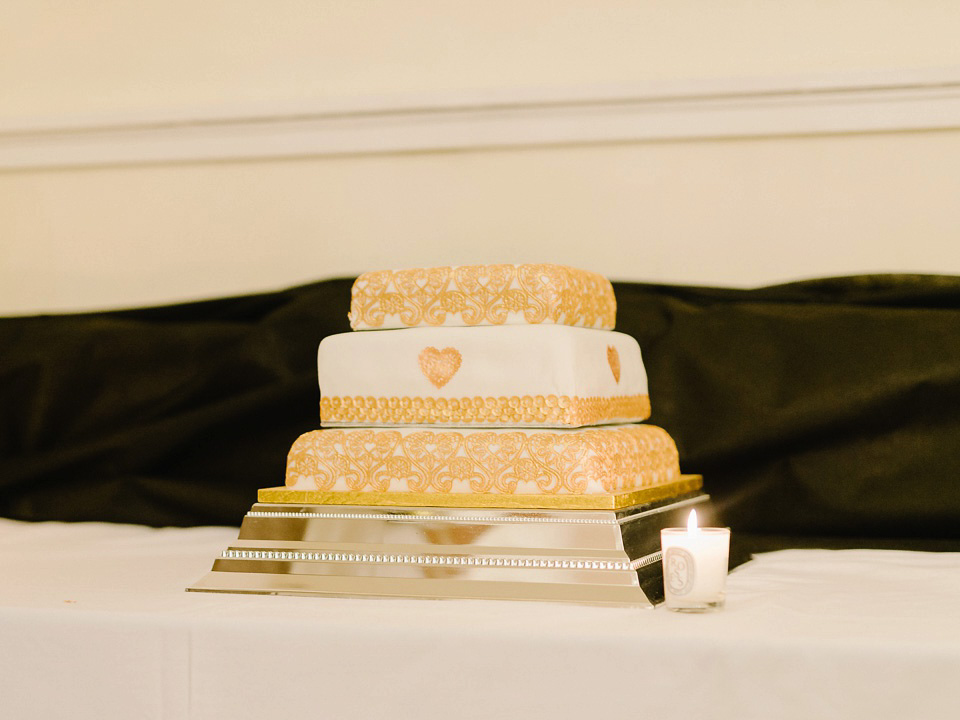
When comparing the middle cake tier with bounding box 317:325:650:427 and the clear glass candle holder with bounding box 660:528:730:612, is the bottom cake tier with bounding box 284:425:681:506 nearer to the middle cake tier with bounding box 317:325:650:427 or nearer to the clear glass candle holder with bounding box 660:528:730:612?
the middle cake tier with bounding box 317:325:650:427

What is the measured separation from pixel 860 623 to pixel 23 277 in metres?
1.74

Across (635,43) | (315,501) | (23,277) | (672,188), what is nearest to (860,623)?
(315,501)

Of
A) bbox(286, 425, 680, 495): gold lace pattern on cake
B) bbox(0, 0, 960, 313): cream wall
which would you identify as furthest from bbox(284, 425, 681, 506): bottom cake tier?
bbox(0, 0, 960, 313): cream wall

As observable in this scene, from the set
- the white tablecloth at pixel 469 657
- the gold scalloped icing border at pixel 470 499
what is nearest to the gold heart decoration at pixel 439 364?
the gold scalloped icing border at pixel 470 499

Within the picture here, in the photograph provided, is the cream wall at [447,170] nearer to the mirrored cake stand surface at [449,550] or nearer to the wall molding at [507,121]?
the wall molding at [507,121]

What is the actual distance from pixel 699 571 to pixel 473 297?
384mm

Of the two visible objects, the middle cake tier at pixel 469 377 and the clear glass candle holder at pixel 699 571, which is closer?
the clear glass candle holder at pixel 699 571

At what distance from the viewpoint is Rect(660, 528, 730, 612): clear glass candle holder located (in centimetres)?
85

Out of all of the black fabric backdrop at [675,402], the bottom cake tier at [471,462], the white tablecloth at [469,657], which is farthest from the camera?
the black fabric backdrop at [675,402]

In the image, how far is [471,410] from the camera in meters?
1.04

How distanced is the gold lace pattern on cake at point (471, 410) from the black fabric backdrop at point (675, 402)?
16.0 inches

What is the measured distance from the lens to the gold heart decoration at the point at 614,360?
1.14m

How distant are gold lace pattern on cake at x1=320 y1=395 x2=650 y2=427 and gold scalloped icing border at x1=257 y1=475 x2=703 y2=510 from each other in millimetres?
86

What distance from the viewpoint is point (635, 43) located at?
1709 millimetres
